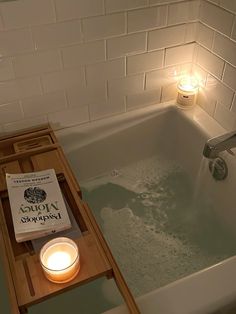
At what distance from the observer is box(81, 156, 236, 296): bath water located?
1.40 m

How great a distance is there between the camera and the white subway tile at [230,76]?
136 cm

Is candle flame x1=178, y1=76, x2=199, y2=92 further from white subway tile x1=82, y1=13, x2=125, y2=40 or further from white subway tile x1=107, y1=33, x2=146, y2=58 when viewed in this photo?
white subway tile x1=82, y1=13, x2=125, y2=40

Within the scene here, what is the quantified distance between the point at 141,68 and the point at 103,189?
0.55 m

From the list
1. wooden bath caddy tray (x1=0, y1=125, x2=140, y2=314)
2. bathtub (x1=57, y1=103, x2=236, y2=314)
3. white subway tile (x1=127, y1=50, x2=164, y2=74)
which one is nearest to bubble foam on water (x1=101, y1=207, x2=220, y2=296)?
bathtub (x1=57, y1=103, x2=236, y2=314)

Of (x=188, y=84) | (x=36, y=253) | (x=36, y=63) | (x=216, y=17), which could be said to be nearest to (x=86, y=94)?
(x=36, y=63)

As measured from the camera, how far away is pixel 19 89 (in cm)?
132

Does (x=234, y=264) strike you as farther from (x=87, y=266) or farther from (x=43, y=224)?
(x=43, y=224)

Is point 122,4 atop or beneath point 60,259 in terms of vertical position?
atop

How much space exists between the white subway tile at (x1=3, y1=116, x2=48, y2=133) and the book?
0.89 feet

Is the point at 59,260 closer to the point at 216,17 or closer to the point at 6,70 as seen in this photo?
the point at 6,70

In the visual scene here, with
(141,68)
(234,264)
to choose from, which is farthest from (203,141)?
(234,264)

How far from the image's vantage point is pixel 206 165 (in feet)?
4.99

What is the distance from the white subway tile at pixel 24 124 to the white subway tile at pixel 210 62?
2.19 feet

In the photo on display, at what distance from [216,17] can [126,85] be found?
1.38ft
